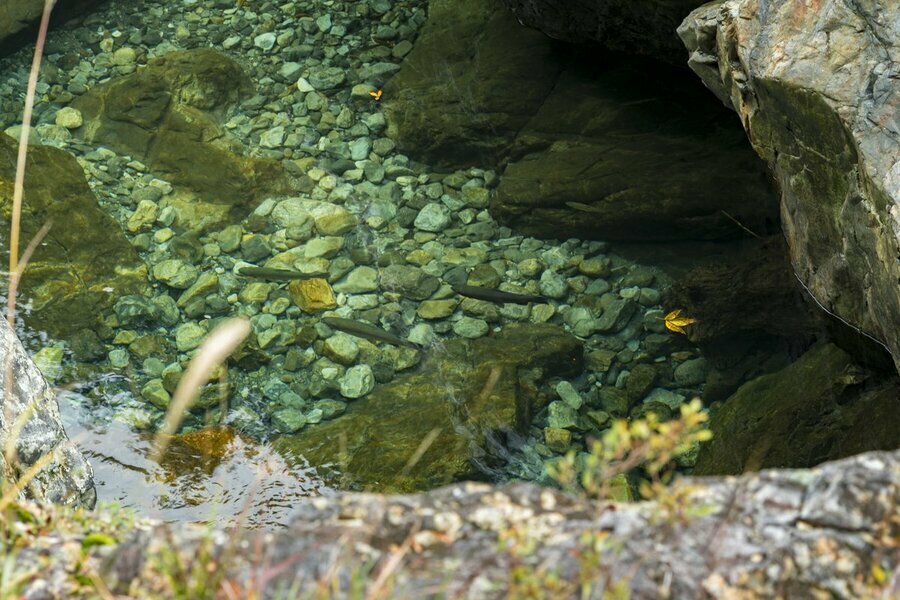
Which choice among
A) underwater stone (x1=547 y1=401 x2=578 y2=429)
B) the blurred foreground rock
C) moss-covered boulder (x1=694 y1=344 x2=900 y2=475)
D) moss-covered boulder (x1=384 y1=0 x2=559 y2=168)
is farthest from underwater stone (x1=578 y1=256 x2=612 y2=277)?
the blurred foreground rock

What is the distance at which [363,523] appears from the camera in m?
1.60

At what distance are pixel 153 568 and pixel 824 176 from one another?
11.3 ft

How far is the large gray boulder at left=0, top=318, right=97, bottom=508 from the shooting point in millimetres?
3135

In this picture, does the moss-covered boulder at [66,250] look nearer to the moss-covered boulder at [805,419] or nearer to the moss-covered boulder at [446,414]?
the moss-covered boulder at [446,414]

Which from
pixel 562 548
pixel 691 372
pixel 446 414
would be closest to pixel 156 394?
pixel 446 414

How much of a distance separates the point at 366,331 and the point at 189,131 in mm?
2522

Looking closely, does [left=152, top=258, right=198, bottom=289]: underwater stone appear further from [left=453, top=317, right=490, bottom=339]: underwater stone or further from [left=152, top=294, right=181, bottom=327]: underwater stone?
[left=453, top=317, right=490, bottom=339]: underwater stone

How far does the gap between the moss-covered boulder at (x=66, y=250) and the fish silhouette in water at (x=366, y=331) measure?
1262 mm

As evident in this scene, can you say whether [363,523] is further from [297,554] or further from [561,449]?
[561,449]

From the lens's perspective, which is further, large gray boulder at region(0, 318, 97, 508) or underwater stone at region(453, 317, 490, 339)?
underwater stone at region(453, 317, 490, 339)

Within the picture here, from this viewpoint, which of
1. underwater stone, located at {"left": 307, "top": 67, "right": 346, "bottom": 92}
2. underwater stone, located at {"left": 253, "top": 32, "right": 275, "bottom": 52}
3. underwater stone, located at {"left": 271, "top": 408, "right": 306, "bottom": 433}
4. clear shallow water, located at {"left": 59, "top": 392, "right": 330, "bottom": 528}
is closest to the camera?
clear shallow water, located at {"left": 59, "top": 392, "right": 330, "bottom": 528}

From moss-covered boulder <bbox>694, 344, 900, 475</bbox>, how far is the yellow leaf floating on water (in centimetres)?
67

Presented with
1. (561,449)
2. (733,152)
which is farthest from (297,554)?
(733,152)

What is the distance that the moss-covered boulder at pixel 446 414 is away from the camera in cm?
452
